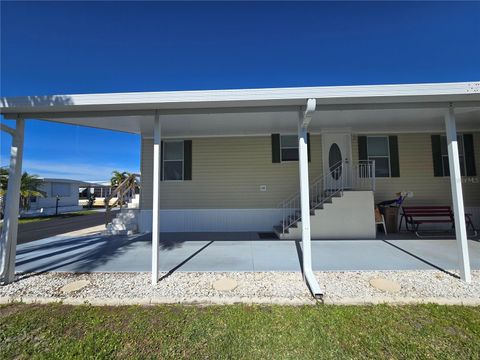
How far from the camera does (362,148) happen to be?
321 inches

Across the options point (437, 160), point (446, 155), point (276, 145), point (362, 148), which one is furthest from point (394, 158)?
point (276, 145)

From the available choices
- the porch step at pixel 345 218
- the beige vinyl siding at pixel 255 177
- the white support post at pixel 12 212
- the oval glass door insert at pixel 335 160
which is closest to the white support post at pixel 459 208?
the porch step at pixel 345 218

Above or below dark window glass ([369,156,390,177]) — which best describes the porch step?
below

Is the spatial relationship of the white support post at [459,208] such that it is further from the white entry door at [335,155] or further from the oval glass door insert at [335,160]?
the oval glass door insert at [335,160]

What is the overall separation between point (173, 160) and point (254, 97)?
552 centimetres

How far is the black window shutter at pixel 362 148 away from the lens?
8.12m

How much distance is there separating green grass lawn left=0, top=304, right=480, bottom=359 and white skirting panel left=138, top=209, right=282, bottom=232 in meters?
5.07

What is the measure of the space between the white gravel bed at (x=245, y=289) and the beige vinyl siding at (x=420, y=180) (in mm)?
4347

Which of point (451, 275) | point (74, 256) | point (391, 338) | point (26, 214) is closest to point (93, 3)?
point (74, 256)

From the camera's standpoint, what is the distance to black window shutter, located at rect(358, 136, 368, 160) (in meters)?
8.12

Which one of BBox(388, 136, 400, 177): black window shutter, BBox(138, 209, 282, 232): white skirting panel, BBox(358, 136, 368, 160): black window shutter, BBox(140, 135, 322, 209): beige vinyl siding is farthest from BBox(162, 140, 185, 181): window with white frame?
BBox(388, 136, 400, 177): black window shutter

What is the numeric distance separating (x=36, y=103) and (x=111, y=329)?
3.79m

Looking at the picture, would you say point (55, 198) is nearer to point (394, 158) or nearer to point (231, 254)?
point (231, 254)

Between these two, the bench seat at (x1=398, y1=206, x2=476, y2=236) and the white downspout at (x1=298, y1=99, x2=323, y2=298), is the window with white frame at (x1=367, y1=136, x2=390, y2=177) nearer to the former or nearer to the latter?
the bench seat at (x1=398, y1=206, x2=476, y2=236)
